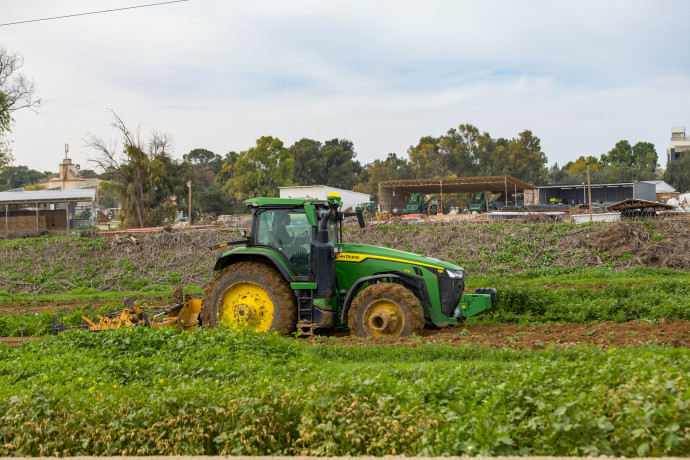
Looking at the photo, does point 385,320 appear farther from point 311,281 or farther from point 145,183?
point 145,183

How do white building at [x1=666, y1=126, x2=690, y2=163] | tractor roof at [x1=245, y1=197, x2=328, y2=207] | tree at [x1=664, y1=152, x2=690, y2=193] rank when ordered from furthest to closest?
1. white building at [x1=666, y1=126, x2=690, y2=163]
2. tree at [x1=664, y1=152, x2=690, y2=193]
3. tractor roof at [x1=245, y1=197, x2=328, y2=207]

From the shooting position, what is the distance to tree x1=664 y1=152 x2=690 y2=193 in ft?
290

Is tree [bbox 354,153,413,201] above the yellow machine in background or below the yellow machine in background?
above

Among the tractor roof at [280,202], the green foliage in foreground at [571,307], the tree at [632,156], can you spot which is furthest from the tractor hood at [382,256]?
the tree at [632,156]

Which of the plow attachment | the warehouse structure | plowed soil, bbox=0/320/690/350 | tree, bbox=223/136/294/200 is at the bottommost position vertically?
plowed soil, bbox=0/320/690/350

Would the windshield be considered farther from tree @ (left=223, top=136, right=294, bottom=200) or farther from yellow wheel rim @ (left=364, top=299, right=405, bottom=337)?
tree @ (left=223, top=136, right=294, bottom=200)

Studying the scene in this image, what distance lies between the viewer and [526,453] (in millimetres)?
5402

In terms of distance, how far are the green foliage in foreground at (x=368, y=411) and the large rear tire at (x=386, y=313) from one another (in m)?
3.03

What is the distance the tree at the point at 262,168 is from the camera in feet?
221

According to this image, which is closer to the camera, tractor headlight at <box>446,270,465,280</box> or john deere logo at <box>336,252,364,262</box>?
tractor headlight at <box>446,270,465,280</box>

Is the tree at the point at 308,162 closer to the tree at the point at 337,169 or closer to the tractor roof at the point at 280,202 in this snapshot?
the tree at the point at 337,169

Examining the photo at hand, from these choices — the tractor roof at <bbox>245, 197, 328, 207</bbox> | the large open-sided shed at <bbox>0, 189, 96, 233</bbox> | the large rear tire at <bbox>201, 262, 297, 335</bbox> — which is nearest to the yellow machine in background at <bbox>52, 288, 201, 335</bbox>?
the large rear tire at <bbox>201, 262, 297, 335</bbox>

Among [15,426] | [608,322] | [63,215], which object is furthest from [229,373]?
[63,215]

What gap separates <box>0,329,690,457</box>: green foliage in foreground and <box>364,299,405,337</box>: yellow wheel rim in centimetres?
304
